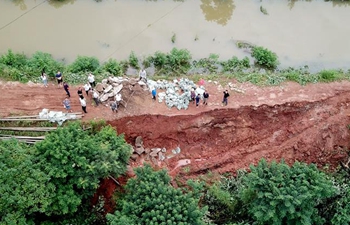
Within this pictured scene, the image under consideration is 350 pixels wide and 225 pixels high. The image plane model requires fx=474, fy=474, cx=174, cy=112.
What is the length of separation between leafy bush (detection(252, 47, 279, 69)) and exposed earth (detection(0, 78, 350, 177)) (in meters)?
2.42

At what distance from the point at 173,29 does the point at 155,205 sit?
11.6 metres

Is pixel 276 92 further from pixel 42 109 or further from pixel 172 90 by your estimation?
pixel 42 109

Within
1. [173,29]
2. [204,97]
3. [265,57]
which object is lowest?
[204,97]

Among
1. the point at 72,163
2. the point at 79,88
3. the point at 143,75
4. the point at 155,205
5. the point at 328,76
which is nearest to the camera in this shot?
the point at 155,205

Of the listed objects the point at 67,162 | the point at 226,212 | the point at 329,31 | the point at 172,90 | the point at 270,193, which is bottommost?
the point at 226,212

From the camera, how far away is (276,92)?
912 inches

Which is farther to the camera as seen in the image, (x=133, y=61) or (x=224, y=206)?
(x=133, y=61)

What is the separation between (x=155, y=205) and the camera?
17.5 meters

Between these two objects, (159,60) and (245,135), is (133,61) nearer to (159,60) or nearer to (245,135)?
(159,60)

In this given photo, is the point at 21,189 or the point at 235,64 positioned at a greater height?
the point at 235,64

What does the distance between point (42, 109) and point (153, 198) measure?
7.22 m

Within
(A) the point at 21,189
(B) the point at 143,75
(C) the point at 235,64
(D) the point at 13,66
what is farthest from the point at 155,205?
(D) the point at 13,66

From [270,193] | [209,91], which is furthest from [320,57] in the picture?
[270,193]

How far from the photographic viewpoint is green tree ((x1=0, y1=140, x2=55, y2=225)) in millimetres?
16953
